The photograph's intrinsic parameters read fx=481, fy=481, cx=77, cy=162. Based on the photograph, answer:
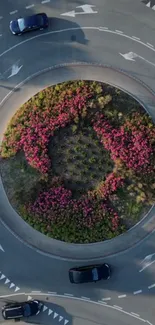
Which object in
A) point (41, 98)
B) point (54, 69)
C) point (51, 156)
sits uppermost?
point (54, 69)

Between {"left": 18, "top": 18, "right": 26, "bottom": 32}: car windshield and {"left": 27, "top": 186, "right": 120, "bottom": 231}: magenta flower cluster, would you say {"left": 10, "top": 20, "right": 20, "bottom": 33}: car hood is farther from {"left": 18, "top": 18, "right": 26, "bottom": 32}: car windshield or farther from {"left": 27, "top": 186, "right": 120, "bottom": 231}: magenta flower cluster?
{"left": 27, "top": 186, "right": 120, "bottom": 231}: magenta flower cluster

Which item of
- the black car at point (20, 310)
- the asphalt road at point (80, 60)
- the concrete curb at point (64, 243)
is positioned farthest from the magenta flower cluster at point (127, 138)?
the black car at point (20, 310)

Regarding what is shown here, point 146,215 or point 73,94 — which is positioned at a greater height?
point 73,94

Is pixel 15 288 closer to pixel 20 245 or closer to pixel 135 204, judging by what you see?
pixel 20 245

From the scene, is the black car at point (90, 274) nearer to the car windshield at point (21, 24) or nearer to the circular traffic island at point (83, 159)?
the circular traffic island at point (83, 159)

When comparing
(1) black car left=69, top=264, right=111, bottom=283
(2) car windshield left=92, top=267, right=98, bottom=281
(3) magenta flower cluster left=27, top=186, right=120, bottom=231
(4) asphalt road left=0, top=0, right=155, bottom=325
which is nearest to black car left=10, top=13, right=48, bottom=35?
(4) asphalt road left=0, top=0, right=155, bottom=325

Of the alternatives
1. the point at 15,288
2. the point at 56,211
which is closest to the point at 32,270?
the point at 15,288
